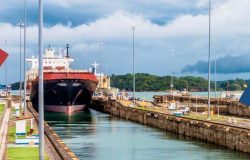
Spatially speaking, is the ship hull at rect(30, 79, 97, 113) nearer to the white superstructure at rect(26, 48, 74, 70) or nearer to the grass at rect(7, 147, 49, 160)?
the white superstructure at rect(26, 48, 74, 70)

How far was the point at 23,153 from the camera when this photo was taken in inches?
1211

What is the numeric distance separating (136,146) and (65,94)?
5004 cm

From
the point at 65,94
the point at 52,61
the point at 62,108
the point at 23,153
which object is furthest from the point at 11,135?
the point at 52,61

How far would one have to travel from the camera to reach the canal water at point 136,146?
4322 cm

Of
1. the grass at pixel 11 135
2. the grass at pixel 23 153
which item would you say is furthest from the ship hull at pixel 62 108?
the grass at pixel 23 153

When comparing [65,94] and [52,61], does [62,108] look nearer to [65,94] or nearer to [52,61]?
[65,94]

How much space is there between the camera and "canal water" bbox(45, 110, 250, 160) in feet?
142

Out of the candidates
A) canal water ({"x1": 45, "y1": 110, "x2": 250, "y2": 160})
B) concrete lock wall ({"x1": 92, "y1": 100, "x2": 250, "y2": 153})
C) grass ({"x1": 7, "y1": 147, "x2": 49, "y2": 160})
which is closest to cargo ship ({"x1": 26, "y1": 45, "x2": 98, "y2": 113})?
concrete lock wall ({"x1": 92, "y1": 100, "x2": 250, "y2": 153})

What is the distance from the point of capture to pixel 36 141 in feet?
113

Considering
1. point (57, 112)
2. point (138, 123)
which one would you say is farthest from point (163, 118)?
point (57, 112)

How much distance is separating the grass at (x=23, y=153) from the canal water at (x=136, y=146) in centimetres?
941

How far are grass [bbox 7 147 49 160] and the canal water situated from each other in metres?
9.41

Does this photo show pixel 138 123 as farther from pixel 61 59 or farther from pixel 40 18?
pixel 40 18

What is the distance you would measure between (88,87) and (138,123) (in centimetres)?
2449
